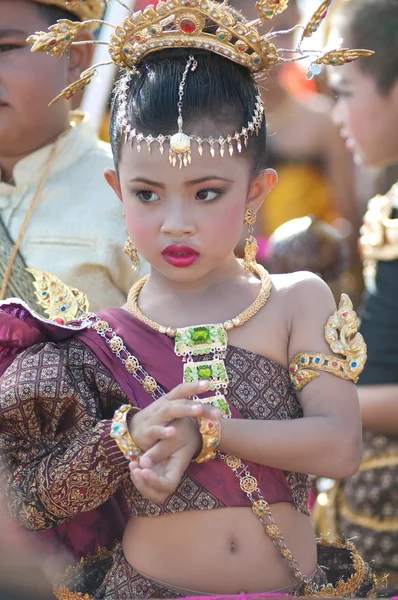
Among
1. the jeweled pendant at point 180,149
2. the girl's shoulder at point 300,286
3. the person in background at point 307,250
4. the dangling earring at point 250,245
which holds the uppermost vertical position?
the jeweled pendant at point 180,149

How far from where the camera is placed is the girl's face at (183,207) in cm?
228

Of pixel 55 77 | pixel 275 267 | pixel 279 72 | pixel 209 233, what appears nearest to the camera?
pixel 209 233

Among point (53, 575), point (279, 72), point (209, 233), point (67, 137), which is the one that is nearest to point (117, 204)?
point (67, 137)

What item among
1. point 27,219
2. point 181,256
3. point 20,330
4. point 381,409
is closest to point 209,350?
point 181,256

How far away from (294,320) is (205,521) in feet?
1.69

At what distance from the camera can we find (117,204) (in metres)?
3.19

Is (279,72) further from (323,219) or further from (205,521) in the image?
(205,521)

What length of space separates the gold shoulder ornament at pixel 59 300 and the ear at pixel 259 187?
0.52 meters

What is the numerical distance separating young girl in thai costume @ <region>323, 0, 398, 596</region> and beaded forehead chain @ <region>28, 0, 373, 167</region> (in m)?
1.47

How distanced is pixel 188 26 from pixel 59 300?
0.80 meters

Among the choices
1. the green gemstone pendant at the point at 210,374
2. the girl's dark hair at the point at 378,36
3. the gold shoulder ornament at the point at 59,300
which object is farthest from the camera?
Result: the girl's dark hair at the point at 378,36

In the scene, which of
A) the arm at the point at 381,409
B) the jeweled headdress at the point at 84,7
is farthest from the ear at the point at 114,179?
the arm at the point at 381,409

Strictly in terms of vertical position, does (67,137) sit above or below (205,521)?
above

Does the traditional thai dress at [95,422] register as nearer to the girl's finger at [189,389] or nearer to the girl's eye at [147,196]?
the girl's finger at [189,389]
